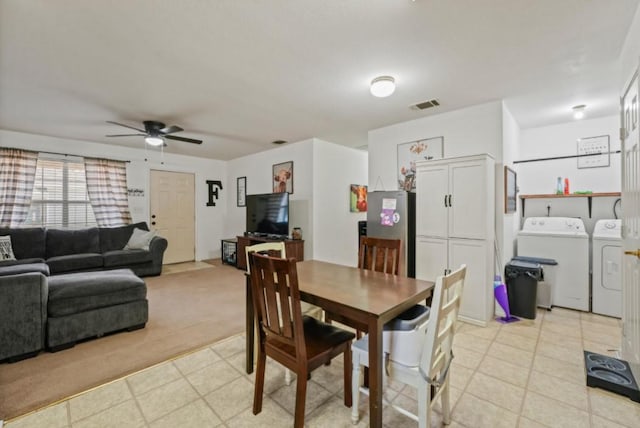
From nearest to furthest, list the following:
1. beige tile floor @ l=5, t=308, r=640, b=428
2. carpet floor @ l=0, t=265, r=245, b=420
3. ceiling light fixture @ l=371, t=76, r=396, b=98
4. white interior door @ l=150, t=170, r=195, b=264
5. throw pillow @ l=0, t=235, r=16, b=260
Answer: beige tile floor @ l=5, t=308, r=640, b=428, carpet floor @ l=0, t=265, r=245, b=420, ceiling light fixture @ l=371, t=76, r=396, b=98, throw pillow @ l=0, t=235, r=16, b=260, white interior door @ l=150, t=170, r=195, b=264

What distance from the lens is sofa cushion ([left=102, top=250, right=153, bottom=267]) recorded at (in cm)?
459

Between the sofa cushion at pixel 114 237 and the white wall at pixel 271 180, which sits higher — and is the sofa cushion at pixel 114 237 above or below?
below

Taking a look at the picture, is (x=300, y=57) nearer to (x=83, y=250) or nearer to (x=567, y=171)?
(x=567, y=171)

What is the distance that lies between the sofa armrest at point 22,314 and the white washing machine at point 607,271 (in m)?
5.57

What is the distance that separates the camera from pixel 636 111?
175 cm

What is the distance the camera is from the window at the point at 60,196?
4.76 metres

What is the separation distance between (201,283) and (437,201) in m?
3.83

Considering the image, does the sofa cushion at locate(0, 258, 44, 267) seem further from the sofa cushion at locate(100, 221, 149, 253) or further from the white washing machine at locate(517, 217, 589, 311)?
the white washing machine at locate(517, 217, 589, 311)

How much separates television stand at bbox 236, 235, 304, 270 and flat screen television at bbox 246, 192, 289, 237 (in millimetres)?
103

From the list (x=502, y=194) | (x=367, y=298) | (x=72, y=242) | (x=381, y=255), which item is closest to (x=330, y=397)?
(x=367, y=298)

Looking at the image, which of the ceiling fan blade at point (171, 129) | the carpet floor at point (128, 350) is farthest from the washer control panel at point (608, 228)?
the ceiling fan blade at point (171, 129)

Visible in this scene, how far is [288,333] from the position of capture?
1548mm

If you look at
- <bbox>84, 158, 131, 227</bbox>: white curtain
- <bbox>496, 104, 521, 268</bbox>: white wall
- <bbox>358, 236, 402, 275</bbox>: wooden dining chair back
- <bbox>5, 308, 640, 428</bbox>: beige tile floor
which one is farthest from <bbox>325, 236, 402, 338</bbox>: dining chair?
<bbox>84, 158, 131, 227</bbox>: white curtain

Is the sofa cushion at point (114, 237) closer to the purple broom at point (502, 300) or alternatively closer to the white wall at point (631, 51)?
the purple broom at point (502, 300)
